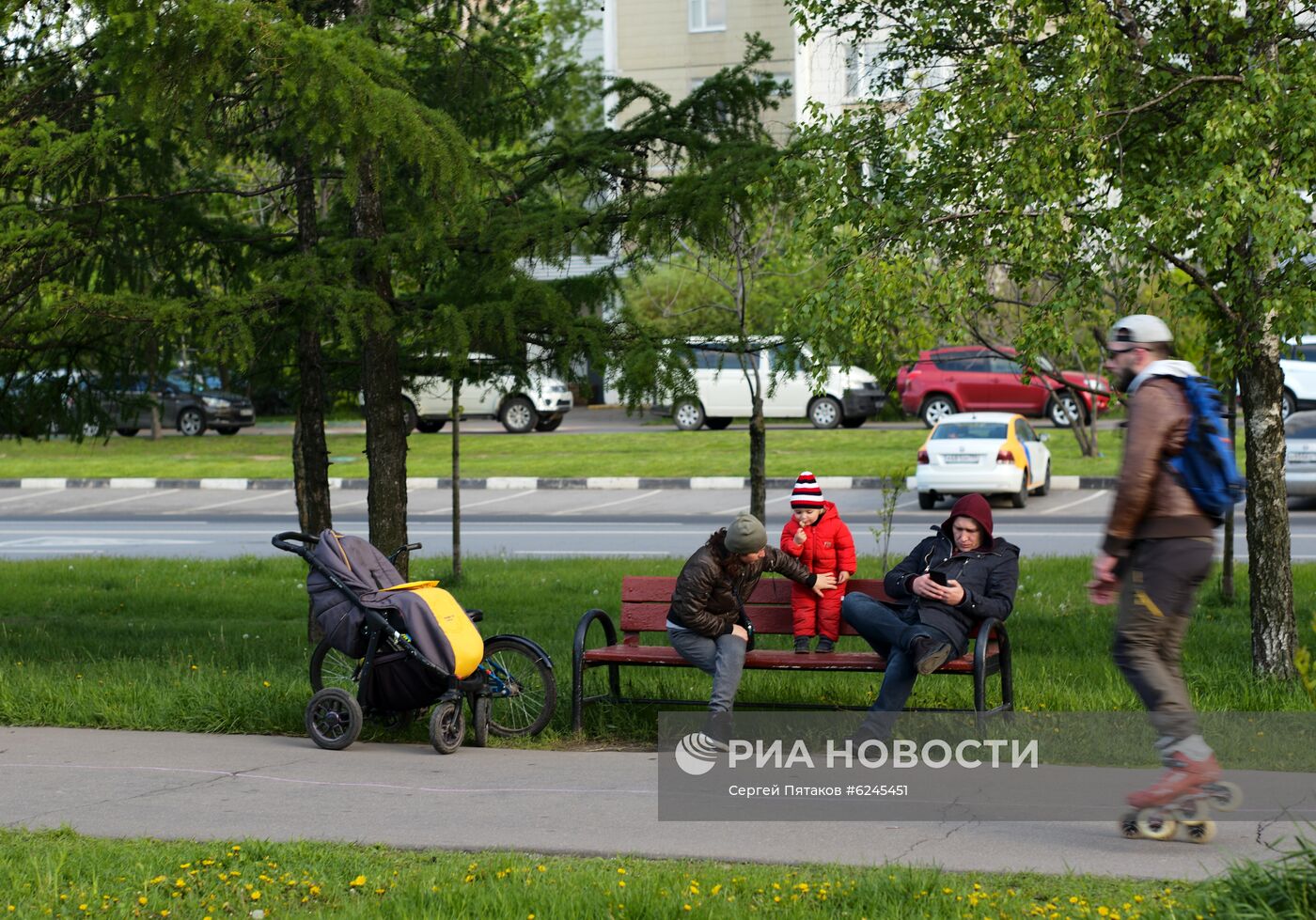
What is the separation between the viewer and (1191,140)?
9078 millimetres

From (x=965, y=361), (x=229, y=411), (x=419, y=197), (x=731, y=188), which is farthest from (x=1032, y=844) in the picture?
(x=229, y=411)

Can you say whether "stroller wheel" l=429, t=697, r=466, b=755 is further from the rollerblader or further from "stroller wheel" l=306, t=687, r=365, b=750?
Result: the rollerblader

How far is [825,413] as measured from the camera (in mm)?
35250

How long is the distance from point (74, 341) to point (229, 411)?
2892 centimetres

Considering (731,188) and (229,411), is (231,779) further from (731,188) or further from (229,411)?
(229,411)

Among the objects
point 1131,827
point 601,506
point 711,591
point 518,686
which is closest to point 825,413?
point 601,506

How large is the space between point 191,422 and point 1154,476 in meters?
35.6

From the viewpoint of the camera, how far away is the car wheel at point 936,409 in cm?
3481

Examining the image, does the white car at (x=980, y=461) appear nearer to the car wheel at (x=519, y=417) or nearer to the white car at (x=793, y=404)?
the white car at (x=793, y=404)

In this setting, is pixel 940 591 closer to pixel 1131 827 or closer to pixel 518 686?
pixel 1131 827

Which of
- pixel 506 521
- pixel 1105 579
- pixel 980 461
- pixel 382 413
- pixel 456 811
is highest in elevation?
pixel 382 413

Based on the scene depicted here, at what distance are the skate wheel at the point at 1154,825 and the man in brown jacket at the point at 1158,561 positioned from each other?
0.14ft

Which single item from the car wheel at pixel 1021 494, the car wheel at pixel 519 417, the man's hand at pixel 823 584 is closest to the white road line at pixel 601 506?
the car wheel at pixel 1021 494

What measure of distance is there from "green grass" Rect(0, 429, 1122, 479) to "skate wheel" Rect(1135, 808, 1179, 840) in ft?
65.7
